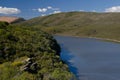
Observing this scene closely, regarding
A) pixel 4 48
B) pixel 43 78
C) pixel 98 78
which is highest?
pixel 4 48

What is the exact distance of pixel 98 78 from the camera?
85250mm

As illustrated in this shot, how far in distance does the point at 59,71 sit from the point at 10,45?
21.1m

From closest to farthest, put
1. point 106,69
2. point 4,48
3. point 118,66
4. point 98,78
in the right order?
point 4,48 < point 98,78 < point 106,69 < point 118,66

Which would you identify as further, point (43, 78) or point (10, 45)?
point (10, 45)

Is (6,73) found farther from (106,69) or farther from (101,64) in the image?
(101,64)

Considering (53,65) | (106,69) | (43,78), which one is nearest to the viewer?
(43,78)

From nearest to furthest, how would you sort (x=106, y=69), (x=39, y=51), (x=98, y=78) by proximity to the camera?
(x=39, y=51)
(x=98, y=78)
(x=106, y=69)

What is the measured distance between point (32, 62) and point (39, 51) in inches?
444

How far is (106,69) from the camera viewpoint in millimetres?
100812

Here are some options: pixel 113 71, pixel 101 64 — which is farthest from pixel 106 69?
pixel 101 64

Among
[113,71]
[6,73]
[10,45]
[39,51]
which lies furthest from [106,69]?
[6,73]

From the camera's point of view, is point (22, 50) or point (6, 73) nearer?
point (6, 73)

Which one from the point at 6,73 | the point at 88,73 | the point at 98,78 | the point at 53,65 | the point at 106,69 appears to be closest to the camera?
the point at 6,73

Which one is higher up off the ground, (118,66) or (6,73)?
(6,73)
